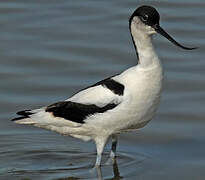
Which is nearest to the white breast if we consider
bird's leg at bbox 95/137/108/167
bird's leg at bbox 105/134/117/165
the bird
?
the bird

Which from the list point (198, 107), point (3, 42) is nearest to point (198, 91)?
point (198, 107)

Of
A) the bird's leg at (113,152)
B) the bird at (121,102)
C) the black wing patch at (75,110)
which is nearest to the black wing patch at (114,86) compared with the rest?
the bird at (121,102)

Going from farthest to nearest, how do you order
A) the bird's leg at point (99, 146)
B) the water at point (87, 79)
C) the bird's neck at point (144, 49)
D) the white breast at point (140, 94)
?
the water at point (87, 79)
the bird's leg at point (99, 146)
the bird's neck at point (144, 49)
the white breast at point (140, 94)

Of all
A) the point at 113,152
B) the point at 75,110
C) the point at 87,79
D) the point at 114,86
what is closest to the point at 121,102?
the point at 114,86

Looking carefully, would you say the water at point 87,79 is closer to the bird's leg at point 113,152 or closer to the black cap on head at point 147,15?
the bird's leg at point 113,152

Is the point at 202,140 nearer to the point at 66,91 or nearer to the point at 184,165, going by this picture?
the point at 184,165

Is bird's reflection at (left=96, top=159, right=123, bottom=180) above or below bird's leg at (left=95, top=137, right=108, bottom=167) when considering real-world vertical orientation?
below

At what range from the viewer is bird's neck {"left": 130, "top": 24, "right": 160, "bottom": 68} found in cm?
808

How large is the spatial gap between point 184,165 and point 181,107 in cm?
136

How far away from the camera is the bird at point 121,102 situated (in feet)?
26.2

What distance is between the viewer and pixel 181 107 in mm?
9711

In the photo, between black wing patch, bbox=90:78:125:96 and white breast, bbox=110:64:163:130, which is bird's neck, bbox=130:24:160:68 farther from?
black wing patch, bbox=90:78:125:96

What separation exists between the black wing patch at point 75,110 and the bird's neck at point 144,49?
1.57ft

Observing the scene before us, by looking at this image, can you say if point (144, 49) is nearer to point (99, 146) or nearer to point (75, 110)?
point (75, 110)
